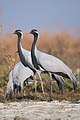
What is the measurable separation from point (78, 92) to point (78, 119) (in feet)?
19.0

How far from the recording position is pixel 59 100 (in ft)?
47.7

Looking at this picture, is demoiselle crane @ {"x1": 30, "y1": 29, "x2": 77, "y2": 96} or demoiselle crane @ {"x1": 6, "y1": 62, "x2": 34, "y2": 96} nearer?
demoiselle crane @ {"x1": 30, "y1": 29, "x2": 77, "y2": 96}

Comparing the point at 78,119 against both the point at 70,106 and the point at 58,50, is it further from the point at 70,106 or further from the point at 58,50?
the point at 58,50

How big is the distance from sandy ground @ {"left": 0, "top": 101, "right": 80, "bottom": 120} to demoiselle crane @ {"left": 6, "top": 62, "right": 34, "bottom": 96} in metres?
2.27

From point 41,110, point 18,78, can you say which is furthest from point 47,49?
point 41,110

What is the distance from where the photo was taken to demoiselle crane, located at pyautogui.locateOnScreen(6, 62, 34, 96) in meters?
16.2

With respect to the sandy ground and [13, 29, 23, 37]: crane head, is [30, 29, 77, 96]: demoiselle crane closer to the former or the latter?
[13, 29, 23, 37]: crane head

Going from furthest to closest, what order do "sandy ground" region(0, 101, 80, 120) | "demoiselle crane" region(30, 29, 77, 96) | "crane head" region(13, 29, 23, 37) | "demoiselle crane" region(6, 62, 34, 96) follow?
"demoiselle crane" region(6, 62, 34, 96) < "crane head" region(13, 29, 23, 37) < "demoiselle crane" region(30, 29, 77, 96) < "sandy ground" region(0, 101, 80, 120)


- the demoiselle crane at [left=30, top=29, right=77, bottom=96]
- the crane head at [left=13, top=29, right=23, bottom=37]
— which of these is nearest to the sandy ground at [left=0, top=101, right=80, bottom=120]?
the demoiselle crane at [left=30, top=29, right=77, bottom=96]

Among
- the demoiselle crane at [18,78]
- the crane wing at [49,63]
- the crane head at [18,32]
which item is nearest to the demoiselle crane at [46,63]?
the crane wing at [49,63]

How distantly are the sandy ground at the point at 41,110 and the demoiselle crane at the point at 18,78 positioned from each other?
227 cm

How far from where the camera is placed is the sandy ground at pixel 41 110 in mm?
11492

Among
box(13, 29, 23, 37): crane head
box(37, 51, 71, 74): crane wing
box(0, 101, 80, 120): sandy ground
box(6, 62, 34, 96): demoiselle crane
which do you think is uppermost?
box(13, 29, 23, 37): crane head

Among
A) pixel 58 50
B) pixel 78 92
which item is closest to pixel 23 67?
pixel 78 92
